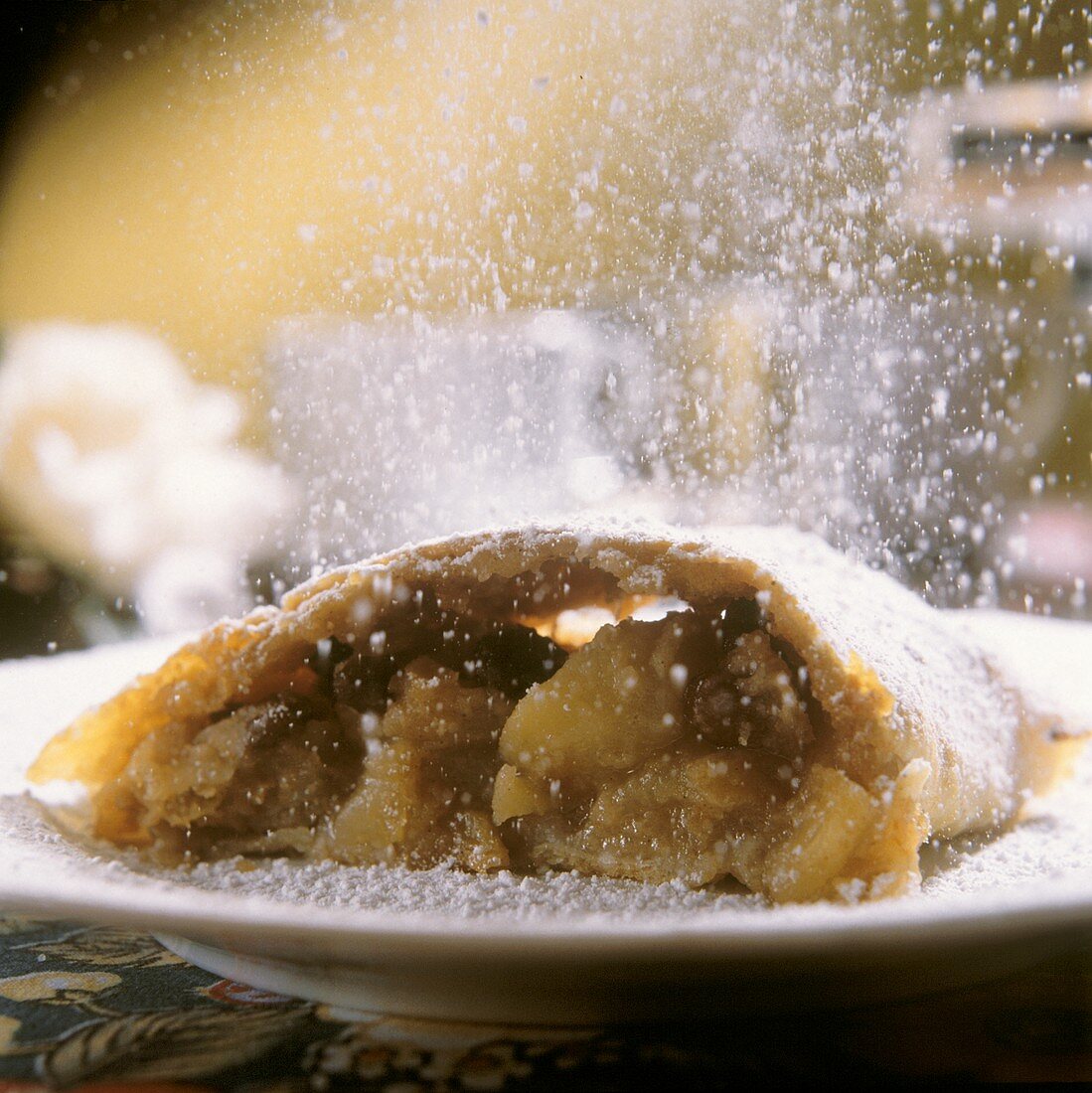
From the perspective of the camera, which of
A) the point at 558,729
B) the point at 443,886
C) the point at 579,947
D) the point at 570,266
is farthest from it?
Result: the point at 570,266

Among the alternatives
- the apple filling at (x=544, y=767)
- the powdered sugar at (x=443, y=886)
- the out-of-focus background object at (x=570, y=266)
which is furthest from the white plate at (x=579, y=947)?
the out-of-focus background object at (x=570, y=266)

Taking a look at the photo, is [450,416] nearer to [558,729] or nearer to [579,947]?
[558,729]

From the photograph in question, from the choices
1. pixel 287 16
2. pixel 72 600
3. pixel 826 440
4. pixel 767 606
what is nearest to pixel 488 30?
pixel 287 16

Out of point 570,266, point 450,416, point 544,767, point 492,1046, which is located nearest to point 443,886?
point 544,767

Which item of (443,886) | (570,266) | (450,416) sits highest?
(570,266)

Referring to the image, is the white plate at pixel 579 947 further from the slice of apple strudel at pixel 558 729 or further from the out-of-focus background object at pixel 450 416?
the out-of-focus background object at pixel 450 416

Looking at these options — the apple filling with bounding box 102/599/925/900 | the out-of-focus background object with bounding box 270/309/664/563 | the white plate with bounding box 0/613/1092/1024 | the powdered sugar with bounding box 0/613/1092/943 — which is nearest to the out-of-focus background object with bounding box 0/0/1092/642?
the out-of-focus background object with bounding box 270/309/664/563
